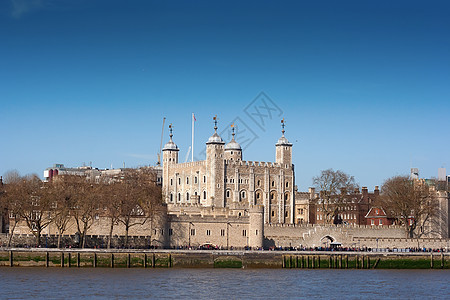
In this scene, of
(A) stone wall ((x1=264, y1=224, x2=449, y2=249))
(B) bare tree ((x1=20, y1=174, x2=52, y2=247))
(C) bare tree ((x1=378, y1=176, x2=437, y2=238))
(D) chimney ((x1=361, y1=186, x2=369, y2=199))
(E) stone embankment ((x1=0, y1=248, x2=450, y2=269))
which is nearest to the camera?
(E) stone embankment ((x1=0, y1=248, x2=450, y2=269))

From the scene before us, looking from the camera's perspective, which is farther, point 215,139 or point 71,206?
point 215,139

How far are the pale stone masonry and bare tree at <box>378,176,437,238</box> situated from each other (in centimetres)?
1320

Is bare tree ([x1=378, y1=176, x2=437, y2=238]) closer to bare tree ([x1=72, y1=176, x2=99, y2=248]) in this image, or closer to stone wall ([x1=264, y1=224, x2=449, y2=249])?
stone wall ([x1=264, y1=224, x2=449, y2=249])

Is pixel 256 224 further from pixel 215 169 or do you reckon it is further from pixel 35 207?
pixel 35 207

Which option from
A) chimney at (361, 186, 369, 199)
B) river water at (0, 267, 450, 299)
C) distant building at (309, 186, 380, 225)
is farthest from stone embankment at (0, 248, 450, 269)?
chimney at (361, 186, 369, 199)

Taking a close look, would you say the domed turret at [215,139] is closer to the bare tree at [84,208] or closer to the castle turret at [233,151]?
the castle turret at [233,151]

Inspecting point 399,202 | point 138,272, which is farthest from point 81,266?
point 399,202

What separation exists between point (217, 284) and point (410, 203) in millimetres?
43720

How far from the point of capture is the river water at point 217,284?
6200cm

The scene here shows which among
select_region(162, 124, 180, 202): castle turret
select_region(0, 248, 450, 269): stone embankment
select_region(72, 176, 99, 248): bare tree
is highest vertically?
select_region(162, 124, 180, 202): castle turret

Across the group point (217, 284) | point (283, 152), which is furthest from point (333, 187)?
point (217, 284)

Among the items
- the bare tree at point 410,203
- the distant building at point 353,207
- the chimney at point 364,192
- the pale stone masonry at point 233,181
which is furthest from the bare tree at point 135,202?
the chimney at point 364,192

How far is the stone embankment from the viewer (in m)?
78.6

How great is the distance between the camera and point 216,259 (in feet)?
268
